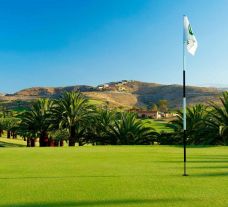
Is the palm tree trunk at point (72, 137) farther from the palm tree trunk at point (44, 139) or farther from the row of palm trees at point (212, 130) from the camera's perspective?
the row of palm trees at point (212, 130)

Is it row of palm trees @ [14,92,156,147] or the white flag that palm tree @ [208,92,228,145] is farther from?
the white flag

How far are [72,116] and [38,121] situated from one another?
203 inches

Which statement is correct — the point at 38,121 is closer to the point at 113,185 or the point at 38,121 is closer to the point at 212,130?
the point at 212,130

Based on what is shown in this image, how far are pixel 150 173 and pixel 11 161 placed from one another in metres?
6.13

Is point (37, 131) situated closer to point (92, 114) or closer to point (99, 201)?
point (92, 114)

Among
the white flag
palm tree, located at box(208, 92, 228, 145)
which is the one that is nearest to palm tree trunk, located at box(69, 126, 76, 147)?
palm tree, located at box(208, 92, 228, 145)

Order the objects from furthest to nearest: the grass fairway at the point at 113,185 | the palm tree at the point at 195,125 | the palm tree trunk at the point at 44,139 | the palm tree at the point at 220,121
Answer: the palm tree trunk at the point at 44,139, the palm tree at the point at 195,125, the palm tree at the point at 220,121, the grass fairway at the point at 113,185

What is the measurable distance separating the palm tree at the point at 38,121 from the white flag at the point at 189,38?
27222mm

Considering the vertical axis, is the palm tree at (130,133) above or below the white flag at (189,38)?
below

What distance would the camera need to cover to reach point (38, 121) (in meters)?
40.8

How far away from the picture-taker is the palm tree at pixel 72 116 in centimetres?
3650

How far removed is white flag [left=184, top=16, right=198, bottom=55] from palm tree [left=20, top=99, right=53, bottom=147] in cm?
2722

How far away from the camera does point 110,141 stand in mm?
35625

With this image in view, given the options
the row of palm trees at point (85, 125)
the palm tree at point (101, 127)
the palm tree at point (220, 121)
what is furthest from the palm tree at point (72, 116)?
the palm tree at point (220, 121)
